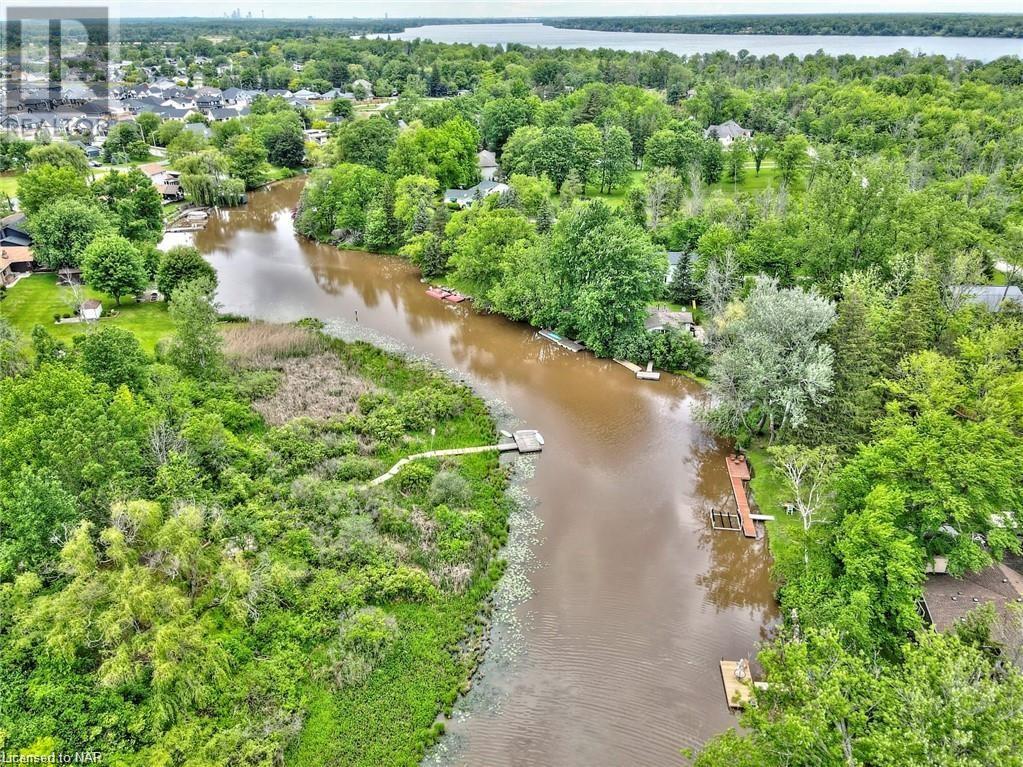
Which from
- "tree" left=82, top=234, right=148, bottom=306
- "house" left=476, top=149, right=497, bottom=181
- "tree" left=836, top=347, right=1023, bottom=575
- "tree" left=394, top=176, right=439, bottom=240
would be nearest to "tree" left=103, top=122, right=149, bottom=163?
"house" left=476, top=149, right=497, bottom=181

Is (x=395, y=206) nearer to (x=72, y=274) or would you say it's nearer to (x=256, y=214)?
(x=256, y=214)

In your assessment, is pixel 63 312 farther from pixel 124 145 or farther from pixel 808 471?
pixel 124 145

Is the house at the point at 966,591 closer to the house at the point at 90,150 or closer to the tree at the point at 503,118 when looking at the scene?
the tree at the point at 503,118

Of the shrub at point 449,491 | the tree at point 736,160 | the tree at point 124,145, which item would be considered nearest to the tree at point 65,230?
the shrub at point 449,491

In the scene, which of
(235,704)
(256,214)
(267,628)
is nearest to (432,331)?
(267,628)

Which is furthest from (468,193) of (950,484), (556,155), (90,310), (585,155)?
(950,484)

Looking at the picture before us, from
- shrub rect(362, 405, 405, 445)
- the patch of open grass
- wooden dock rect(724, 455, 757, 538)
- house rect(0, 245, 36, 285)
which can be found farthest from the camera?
house rect(0, 245, 36, 285)

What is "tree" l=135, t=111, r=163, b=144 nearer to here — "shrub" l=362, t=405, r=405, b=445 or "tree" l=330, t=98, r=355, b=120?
"tree" l=330, t=98, r=355, b=120
